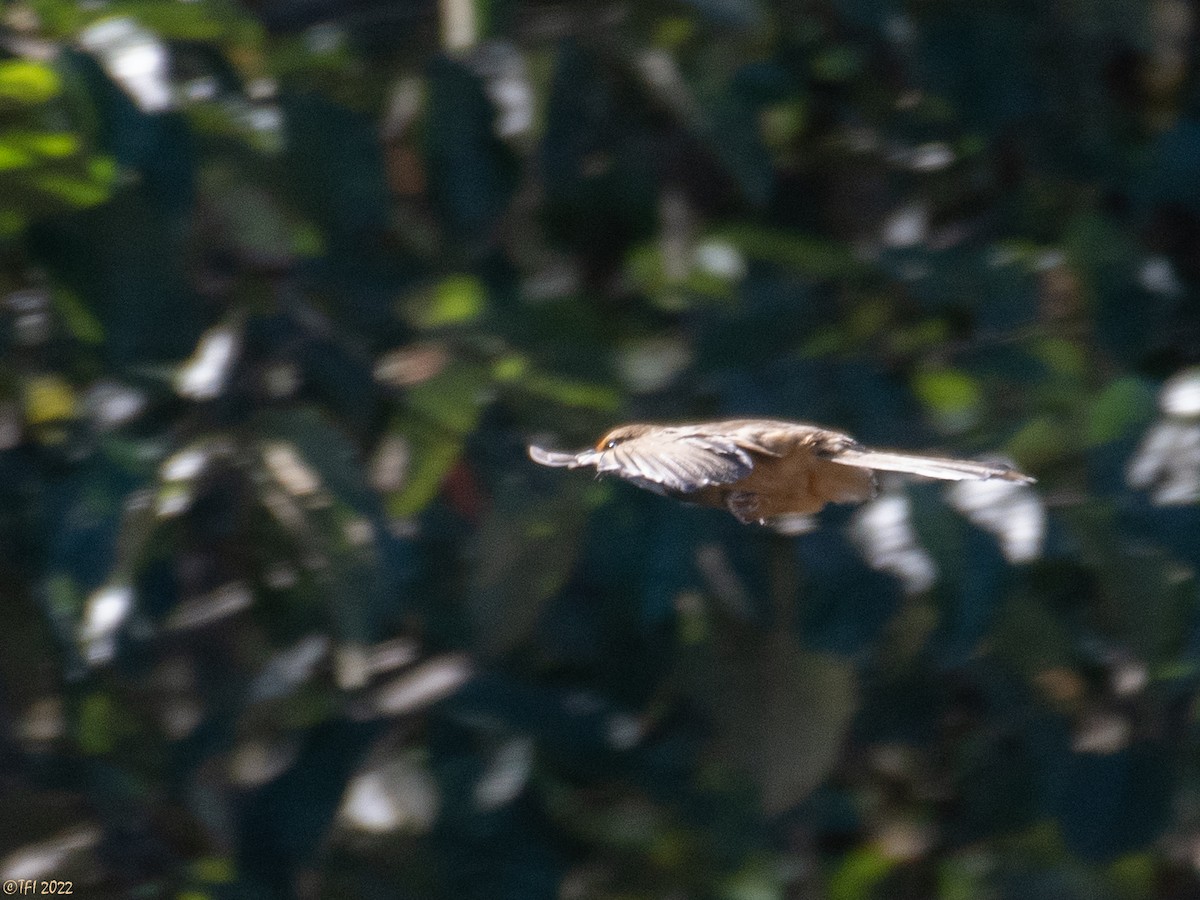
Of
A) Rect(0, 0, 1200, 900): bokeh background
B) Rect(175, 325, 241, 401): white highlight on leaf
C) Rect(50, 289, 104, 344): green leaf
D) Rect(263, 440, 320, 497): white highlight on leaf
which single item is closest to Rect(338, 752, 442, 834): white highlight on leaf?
Rect(0, 0, 1200, 900): bokeh background

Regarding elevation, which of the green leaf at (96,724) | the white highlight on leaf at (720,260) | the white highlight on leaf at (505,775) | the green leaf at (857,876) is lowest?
the green leaf at (857,876)

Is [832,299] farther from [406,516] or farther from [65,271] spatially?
[65,271]

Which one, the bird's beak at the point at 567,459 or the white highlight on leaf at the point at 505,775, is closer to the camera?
the bird's beak at the point at 567,459

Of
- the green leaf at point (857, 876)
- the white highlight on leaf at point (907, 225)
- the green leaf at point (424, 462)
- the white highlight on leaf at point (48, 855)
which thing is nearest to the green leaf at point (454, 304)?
the green leaf at point (424, 462)

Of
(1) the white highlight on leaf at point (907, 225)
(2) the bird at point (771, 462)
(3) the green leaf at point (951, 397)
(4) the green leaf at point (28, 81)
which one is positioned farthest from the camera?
(1) the white highlight on leaf at point (907, 225)

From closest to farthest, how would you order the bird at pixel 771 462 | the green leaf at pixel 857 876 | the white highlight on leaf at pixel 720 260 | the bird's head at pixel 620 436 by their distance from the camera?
the bird at pixel 771 462 < the bird's head at pixel 620 436 < the white highlight on leaf at pixel 720 260 < the green leaf at pixel 857 876

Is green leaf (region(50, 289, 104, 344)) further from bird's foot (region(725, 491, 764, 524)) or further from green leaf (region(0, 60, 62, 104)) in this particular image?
bird's foot (region(725, 491, 764, 524))

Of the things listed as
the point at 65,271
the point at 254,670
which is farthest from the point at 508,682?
the point at 65,271

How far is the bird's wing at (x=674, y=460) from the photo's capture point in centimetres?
98

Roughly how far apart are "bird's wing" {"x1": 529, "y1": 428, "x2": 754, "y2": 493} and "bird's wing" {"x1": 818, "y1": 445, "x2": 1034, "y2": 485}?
10 centimetres

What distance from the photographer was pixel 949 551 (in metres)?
1.44

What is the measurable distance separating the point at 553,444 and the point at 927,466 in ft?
2.14

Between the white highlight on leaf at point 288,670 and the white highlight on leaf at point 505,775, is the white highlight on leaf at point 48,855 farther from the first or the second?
the white highlight on leaf at point 505,775

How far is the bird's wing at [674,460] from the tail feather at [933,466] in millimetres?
98
